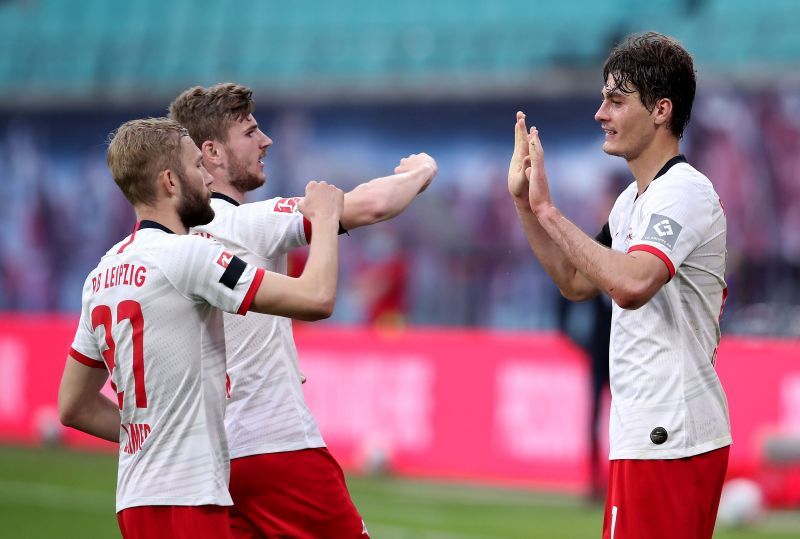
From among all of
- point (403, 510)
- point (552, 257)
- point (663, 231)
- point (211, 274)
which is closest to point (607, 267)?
point (663, 231)

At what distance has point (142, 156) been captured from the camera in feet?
12.4

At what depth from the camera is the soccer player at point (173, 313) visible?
3658mm

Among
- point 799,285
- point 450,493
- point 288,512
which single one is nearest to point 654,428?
point 288,512

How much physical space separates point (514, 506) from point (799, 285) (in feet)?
26.3

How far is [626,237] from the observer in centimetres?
412

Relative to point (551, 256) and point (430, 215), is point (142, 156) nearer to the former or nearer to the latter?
point (551, 256)

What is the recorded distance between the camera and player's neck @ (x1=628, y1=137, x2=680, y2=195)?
4.08 meters

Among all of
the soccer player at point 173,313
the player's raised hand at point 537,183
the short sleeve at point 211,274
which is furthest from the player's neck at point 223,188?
the player's raised hand at point 537,183

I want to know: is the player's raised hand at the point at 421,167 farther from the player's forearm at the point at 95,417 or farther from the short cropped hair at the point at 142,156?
the player's forearm at the point at 95,417

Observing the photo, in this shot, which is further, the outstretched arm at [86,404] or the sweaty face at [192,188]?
the outstretched arm at [86,404]

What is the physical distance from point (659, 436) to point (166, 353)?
5.06 feet

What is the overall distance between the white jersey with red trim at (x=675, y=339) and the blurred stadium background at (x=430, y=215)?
17.1ft

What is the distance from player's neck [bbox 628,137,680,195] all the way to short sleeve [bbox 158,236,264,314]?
132cm

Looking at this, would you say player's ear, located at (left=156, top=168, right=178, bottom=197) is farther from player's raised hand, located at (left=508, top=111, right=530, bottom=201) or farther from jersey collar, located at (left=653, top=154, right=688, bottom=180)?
jersey collar, located at (left=653, top=154, right=688, bottom=180)
